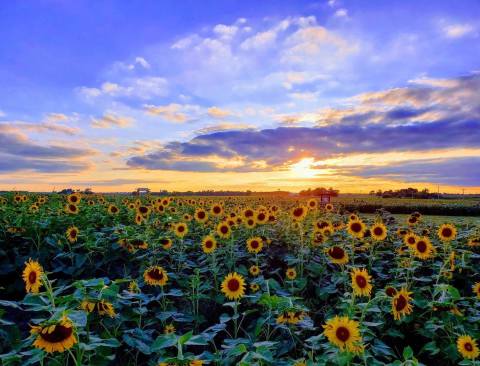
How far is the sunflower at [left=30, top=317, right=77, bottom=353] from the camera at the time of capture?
260 centimetres

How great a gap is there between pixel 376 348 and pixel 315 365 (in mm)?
770

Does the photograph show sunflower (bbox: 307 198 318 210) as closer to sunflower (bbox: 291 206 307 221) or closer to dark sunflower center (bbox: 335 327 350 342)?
sunflower (bbox: 291 206 307 221)

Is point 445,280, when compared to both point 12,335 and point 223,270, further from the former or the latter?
point 12,335

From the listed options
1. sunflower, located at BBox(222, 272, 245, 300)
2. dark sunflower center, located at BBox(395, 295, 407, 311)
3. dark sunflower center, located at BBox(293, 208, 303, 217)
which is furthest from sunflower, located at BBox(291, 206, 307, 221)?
dark sunflower center, located at BBox(395, 295, 407, 311)

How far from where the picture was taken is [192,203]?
13977mm

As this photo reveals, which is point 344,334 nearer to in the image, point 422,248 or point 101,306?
point 101,306

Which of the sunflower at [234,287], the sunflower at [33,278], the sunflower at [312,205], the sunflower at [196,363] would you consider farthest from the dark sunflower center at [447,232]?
the sunflower at [33,278]

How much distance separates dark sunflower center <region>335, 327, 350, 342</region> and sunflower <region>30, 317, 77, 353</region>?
1727 mm

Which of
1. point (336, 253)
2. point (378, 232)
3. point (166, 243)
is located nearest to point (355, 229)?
point (378, 232)

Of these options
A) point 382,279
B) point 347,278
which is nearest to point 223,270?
point 347,278

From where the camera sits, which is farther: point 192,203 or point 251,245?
point 192,203

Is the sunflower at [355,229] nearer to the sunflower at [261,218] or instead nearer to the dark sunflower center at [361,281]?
the sunflower at [261,218]

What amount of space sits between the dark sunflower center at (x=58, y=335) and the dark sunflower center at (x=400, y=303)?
2690 millimetres

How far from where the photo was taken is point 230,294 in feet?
15.0
